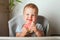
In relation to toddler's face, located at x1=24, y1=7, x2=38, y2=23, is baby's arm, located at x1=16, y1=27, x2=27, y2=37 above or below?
below

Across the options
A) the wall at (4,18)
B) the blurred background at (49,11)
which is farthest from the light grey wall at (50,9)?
the wall at (4,18)

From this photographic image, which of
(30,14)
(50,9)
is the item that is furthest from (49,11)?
(30,14)

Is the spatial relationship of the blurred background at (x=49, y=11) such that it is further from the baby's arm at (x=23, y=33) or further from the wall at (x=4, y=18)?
the baby's arm at (x=23, y=33)

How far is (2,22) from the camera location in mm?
833

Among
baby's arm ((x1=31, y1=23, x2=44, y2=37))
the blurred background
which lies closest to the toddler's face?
baby's arm ((x1=31, y1=23, x2=44, y2=37))

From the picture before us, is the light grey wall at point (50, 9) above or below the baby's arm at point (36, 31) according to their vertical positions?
above

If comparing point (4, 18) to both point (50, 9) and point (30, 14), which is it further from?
point (50, 9)

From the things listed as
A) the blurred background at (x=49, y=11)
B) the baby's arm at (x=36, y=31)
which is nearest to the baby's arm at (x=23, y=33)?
the baby's arm at (x=36, y=31)

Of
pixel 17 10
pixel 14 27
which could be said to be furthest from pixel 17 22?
pixel 17 10

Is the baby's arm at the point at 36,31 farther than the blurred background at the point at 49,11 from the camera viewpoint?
No

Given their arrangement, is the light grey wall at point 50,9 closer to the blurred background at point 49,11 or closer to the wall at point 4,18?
the blurred background at point 49,11

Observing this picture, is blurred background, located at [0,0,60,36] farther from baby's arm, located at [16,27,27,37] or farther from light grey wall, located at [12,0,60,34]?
baby's arm, located at [16,27,27,37]

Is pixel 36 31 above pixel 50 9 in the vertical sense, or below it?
below

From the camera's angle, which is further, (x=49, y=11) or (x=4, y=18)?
(x=49, y=11)
